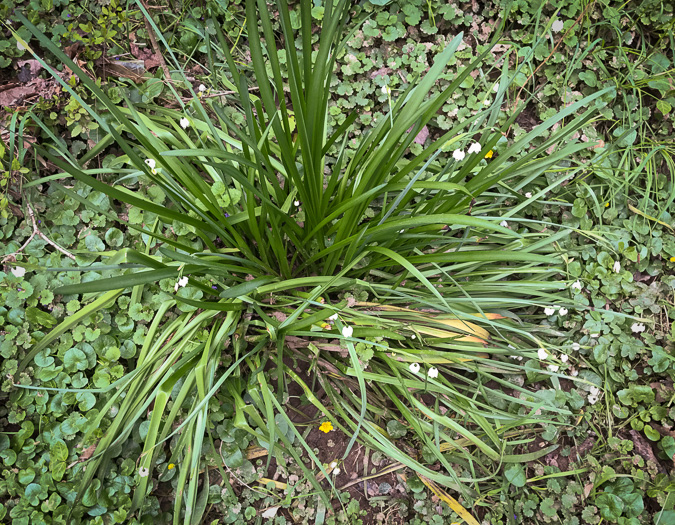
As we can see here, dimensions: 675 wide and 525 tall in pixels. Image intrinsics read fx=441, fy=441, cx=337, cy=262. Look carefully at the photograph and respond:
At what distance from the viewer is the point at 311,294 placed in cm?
148

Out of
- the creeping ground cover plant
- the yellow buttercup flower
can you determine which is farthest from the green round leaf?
the yellow buttercup flower

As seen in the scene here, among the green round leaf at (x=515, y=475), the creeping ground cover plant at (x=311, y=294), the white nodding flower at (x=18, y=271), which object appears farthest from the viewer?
the green round leaf at (x=515, y=475)

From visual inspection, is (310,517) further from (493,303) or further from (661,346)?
(661,346)

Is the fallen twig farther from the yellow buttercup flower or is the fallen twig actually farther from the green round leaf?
the green round leaf

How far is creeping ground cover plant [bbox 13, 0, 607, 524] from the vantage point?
136 cm

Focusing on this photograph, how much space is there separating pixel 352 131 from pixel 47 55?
1.38 meters

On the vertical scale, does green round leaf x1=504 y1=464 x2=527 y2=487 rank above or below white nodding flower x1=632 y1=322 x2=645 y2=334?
below

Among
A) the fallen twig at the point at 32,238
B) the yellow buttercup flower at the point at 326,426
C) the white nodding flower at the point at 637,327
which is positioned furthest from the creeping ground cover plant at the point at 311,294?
the white nodding flower at the point at 637,327

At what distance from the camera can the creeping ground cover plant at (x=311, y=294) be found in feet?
Result: 4.47

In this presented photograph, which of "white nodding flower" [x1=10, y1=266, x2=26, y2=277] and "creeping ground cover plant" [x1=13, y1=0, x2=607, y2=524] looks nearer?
"creeping ground cover plant" [x1=13, y1=0, x2=607, y2=524]

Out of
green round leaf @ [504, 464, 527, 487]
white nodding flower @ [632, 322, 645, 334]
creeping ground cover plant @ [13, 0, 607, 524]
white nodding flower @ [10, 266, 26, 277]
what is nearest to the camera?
creeping ground cover plant @ [13, 0, 607, 524]

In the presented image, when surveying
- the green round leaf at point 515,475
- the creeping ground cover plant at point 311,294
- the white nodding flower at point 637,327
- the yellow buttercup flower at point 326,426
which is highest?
the creeping ground cover plant at point 311,294

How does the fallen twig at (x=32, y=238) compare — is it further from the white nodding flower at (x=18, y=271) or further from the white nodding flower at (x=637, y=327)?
the white nodding flower at (x=637, y=327)

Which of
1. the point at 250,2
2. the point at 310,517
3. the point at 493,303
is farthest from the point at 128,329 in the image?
the point at 493,303
